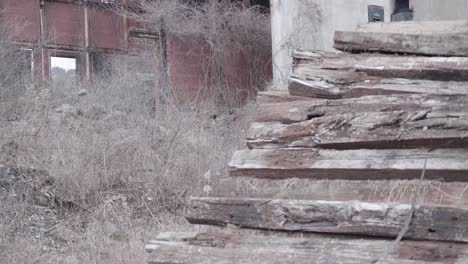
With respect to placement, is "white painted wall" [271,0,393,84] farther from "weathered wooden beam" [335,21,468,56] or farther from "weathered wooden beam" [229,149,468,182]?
"weathered wooden beam" [229,149,468,182]

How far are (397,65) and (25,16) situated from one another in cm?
1262

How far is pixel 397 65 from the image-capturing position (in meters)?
3.82

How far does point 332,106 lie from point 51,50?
12639mm

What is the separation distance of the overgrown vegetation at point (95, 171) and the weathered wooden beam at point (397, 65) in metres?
1.62

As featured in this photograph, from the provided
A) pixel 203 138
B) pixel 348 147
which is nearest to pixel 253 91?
pixel 203 138

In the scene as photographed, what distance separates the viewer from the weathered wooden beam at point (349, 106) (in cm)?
331

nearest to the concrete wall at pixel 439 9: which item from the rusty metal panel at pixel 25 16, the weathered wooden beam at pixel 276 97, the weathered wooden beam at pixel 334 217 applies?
the weathered wooden beam at pixel 276 97

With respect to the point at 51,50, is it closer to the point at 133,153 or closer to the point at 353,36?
the point at 133,153

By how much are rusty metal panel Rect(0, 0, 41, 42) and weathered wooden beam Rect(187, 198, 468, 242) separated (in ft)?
39.7

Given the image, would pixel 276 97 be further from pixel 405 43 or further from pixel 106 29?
pixel 106 29

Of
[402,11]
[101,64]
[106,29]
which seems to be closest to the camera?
[402,11]

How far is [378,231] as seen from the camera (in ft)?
9.42

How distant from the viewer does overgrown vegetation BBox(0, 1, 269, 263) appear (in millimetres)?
6520

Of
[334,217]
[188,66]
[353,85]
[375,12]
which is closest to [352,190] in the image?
[334,217]
